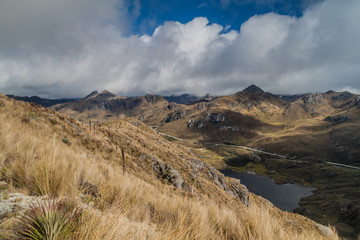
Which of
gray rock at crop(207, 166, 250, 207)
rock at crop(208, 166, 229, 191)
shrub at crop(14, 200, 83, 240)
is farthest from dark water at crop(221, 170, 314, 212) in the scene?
shrub at crop(14, 200, 83, 240)

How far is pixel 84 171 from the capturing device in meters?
4.05

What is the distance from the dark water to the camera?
Result: 98.9m

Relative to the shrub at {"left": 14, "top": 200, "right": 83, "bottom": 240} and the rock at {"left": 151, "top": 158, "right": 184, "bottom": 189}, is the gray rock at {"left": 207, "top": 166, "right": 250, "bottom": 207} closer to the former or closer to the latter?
the rock at {"left": 151, "top": 158, "right": 184, "bottom": 189}

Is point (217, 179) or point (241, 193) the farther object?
point (241, 193)

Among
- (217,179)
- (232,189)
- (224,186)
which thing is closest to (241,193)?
(232,189)

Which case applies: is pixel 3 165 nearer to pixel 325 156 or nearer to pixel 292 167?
pixel 292 167

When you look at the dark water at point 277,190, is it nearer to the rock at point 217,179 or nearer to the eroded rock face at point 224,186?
the eroded rock face at point 224,186

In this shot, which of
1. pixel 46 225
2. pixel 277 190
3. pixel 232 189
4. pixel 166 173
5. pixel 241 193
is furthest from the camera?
pixel 277 190

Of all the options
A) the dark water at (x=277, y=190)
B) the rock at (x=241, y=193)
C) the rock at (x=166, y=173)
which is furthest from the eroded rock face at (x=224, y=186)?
the dark water at (x=277, y=190)

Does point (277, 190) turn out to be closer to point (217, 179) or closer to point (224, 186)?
point (224, 186)

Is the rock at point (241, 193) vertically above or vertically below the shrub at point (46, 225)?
→ below

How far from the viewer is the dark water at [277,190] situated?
324 ft

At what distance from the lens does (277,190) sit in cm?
11706

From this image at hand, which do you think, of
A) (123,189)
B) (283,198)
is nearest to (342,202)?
(283,198)
